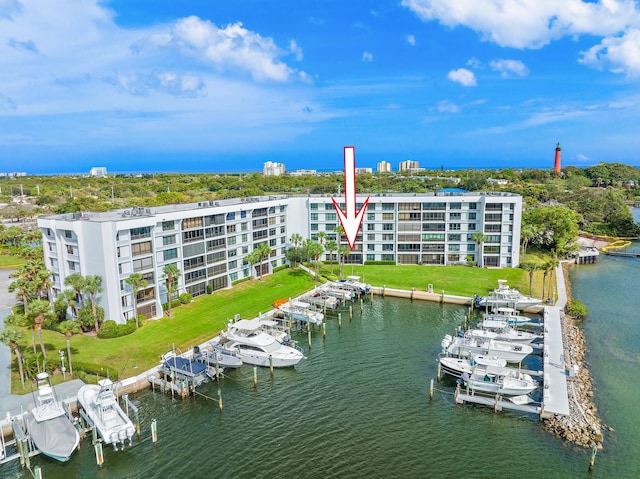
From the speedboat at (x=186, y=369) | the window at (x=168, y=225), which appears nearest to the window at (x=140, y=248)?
the window at (x=168, y=225)

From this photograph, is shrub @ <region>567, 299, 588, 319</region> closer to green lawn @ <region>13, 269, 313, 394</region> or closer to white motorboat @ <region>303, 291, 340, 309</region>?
white motorboat @ <region>303, 291, 340, 309</region>

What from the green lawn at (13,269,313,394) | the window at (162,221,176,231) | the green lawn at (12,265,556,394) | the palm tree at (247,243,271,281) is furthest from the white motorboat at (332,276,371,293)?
the window at (162,221,176,231)

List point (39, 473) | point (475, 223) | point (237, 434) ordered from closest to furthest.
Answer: point (39, 473) < point (237, 434) < point (475, 223)

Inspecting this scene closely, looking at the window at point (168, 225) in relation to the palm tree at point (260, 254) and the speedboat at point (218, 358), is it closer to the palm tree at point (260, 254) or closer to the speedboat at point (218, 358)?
the palm tree at point (260, 254)

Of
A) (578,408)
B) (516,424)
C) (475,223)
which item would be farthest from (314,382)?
(475,223)

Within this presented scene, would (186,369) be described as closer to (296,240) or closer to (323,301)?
(323,301)

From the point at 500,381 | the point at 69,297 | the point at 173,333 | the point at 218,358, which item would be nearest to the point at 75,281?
the point at 69,297

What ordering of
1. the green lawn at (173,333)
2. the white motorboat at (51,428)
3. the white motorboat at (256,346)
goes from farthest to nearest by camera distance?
the white motorboat at (256,346) < the green lawn at (173,333) < the white motorboat at (51,428)

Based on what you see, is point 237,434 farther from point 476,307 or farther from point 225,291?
point 476,307
